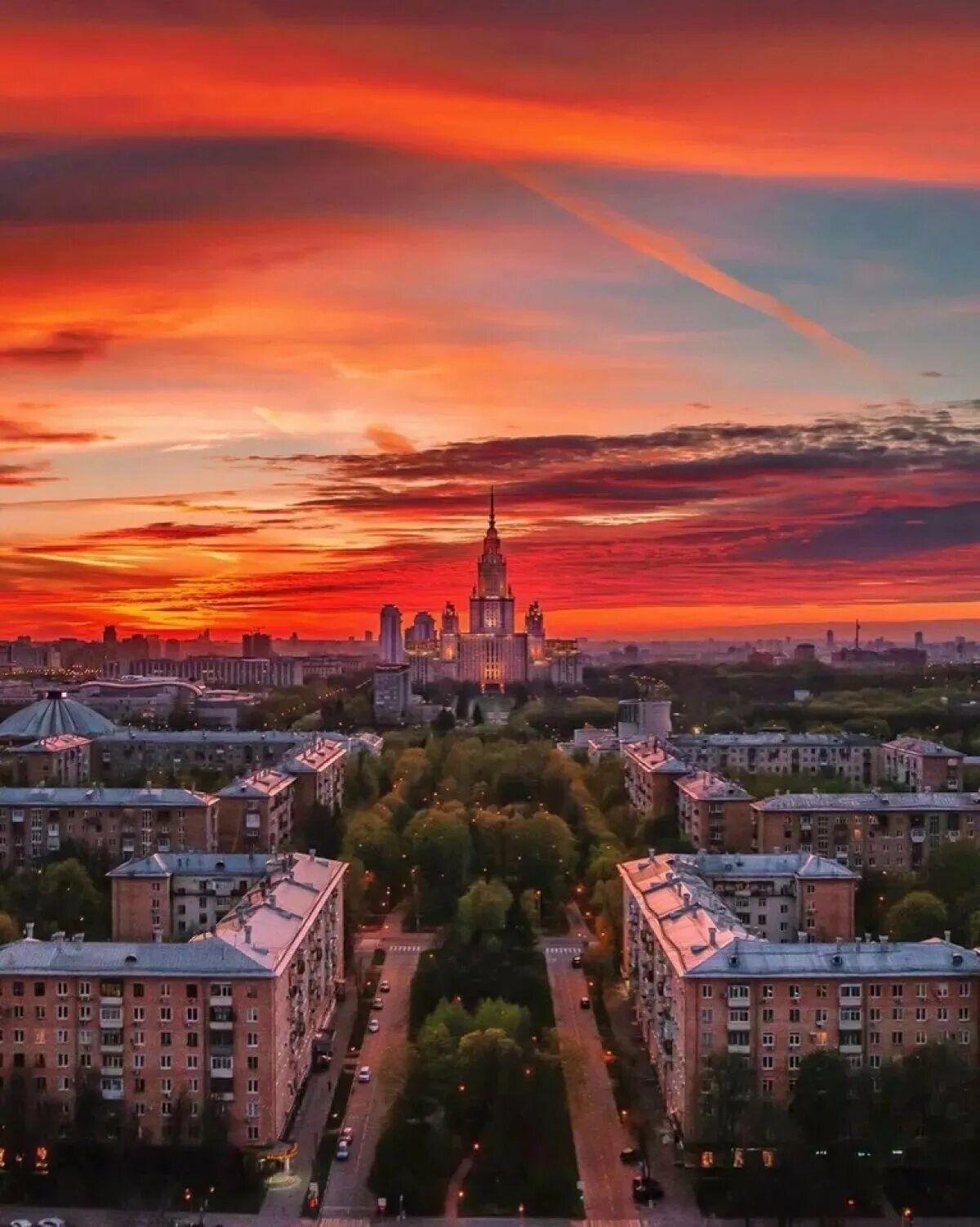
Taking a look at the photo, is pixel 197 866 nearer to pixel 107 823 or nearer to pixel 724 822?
pixel 107 823

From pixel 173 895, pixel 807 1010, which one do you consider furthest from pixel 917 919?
pixel 173 895

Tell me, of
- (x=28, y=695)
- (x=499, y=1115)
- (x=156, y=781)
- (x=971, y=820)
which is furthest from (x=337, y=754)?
(x=28, y=695)

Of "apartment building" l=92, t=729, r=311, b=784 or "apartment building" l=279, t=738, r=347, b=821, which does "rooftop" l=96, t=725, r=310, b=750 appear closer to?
"apartment building" l=92, t=729, r=311, b=784

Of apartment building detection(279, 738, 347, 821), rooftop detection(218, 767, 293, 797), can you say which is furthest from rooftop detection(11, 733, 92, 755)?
Answer: rooftop detection(218, 767, 293, 797)

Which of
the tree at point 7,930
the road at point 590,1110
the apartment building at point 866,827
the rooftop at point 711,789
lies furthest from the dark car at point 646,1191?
the rooftop at point 711,789

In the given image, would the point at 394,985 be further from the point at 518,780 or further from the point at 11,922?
the point at 518,780

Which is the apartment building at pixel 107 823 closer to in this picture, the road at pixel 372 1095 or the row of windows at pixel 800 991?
the road at pixel 372 1095
